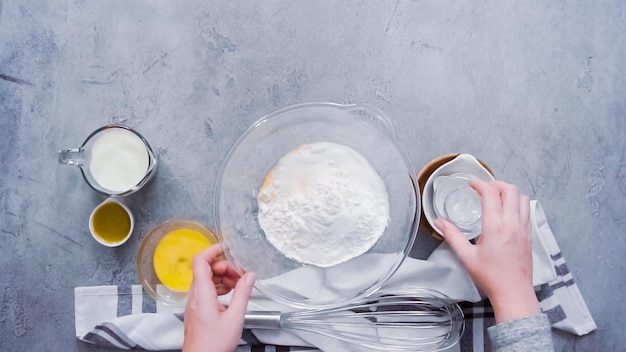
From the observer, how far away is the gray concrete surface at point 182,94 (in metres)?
0.90

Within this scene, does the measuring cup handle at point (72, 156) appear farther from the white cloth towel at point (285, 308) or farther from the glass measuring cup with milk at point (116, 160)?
the white cloth towel at point (285, 308)

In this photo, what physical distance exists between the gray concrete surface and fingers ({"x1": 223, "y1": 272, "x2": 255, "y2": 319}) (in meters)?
0.21

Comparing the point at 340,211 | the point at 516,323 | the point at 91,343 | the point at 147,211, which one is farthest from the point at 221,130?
the point at 516,323

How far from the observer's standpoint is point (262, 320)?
0.85 m

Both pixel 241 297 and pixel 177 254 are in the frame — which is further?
pixel 177 254

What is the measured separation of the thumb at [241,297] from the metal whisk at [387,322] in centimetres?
14

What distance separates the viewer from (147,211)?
0.90 meters

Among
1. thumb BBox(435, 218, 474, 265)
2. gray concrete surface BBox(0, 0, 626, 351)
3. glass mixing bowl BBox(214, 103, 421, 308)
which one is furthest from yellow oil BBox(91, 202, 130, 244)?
thumb BBox(435, 218, 474, 265)

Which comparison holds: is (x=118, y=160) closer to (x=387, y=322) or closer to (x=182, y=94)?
(x=182, y=94)

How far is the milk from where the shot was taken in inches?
33.6

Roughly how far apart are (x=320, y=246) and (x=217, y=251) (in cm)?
14

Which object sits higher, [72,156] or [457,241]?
[72,156]

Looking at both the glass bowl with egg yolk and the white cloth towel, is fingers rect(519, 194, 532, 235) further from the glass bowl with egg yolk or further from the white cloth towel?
the glass bowl with egg yolk

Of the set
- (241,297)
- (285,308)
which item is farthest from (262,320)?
(241,297)
